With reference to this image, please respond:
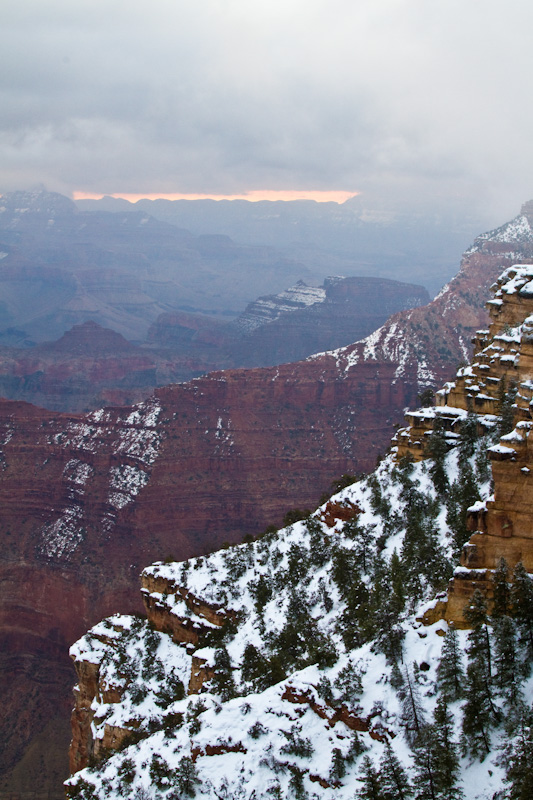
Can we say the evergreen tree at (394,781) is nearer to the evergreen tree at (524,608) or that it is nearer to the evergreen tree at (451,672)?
the evergreen tree at (451,672)

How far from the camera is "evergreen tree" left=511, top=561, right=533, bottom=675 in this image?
26.6m

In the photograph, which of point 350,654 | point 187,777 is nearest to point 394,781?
point 350,654

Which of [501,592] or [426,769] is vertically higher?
[501,592]

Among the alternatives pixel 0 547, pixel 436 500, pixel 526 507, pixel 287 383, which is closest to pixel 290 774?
pixel 526 507

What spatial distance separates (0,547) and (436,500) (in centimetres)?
7499

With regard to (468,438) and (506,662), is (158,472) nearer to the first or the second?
(468,438)

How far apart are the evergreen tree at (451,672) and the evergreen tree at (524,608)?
91.8 inches

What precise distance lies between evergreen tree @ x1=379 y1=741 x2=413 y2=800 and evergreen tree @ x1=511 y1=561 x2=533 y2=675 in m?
5.67

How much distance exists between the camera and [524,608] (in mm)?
26672

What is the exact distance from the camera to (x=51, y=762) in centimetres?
7494

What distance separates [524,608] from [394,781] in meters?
7.37

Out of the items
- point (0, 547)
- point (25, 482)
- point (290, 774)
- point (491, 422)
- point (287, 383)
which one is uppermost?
point (287, 383)

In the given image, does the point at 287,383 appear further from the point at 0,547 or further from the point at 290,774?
the point at 290,774

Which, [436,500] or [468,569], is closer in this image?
[468,569]
